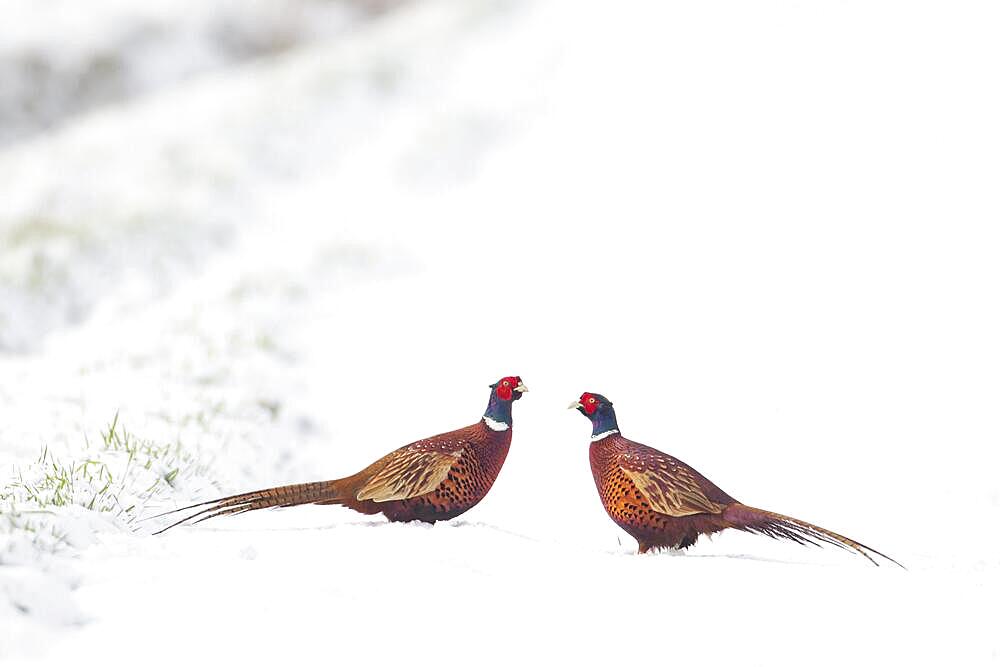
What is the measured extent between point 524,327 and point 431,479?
16.9 feet

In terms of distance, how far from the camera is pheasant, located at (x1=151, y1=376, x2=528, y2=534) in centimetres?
396

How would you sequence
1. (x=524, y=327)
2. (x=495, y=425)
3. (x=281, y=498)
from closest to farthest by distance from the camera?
1. (x=281, y=498)
2. (x=495, y=425)
3. (x=524, y=327)

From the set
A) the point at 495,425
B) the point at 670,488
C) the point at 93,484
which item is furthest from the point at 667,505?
the point at 93,484

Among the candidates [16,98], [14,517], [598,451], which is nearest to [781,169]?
[598,451]

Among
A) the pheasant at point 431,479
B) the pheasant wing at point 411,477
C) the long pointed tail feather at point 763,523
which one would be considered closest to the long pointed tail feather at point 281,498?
the pheasant at point 431,479

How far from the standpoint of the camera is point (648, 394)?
7332mm

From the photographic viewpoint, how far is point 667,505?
387 centimetres

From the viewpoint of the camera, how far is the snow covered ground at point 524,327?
132 inches

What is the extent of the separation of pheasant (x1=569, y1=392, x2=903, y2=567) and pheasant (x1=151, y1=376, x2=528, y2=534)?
1.73 ft

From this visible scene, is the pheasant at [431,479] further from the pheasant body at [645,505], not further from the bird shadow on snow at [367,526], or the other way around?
the pheasant body at [645,505]

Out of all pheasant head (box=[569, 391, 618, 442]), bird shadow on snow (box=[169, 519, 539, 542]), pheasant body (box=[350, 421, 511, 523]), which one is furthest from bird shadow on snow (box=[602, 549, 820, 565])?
pheasant body (box=[350, 421, 511, 523])

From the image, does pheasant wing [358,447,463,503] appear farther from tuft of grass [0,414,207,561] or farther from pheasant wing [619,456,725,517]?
tuft of grass [0,414,207,561]

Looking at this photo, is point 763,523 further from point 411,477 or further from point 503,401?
point 411,477

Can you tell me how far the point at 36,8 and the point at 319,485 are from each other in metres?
20.2
